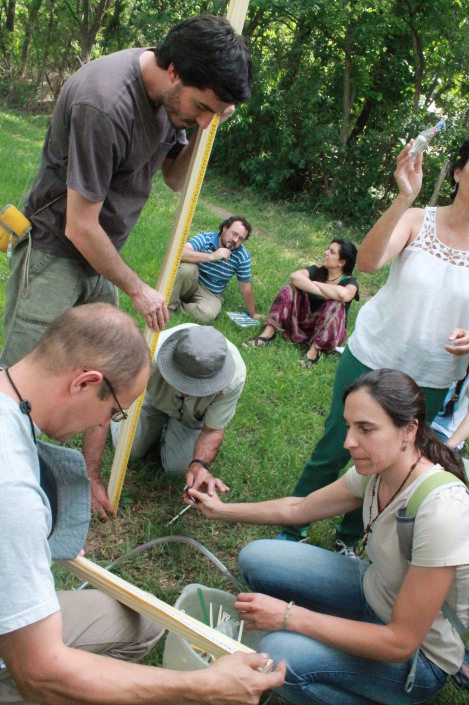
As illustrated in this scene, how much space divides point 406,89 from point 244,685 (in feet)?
38.0

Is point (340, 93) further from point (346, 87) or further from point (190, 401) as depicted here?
point (190, 401)

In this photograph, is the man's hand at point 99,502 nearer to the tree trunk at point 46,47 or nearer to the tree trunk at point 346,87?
the tree trunk at point 346,87

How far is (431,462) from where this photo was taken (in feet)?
7.05

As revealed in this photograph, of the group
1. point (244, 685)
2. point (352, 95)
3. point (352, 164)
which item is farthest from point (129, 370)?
point (352, 95)

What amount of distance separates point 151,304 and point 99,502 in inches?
41.4

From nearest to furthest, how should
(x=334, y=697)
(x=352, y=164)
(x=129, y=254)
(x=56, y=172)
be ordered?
1. (x=334, y=697)
2. (x=56, y=172)
3. (x=129, y=254)
4. (x=352, y=164)

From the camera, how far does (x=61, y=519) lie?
176 cm

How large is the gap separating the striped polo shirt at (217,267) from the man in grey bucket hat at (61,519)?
13.1ft

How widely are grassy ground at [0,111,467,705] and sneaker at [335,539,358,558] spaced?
0.09m

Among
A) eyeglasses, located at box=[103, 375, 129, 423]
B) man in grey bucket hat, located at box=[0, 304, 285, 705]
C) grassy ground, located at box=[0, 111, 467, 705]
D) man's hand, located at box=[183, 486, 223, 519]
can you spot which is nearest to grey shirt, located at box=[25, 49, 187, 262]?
grassy ground, located at box=[0, 111, 467, 705]

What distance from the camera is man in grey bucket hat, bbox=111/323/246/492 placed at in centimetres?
290

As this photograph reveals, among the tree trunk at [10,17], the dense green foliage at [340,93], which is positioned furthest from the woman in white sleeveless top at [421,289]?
the tree trunk at [10,17]

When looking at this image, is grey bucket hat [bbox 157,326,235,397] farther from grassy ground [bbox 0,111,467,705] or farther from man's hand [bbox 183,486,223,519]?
grassy ground [bbox 0,111,467,705]

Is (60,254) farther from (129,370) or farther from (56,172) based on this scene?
(129,370)
